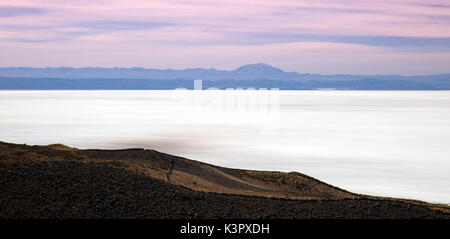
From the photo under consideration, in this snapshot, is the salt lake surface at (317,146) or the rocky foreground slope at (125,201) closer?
the rocky foreground slope at (125,201)

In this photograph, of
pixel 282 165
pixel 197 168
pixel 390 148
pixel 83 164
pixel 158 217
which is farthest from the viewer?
pixel 390 148

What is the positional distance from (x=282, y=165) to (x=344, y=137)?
11.2 meters

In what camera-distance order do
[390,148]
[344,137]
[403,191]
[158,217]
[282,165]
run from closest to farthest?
[158,217] < [403,191] < [282,165] < [390,148] < [344,137]

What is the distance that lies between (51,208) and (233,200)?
2.41m

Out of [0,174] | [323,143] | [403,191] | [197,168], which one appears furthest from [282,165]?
[0,174]

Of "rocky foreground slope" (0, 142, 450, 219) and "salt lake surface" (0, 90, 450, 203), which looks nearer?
"rocky foreground slope" (0, 142, 450, 219)

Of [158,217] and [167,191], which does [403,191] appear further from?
[158,217]

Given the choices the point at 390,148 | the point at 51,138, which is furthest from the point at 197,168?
the point at 51,138

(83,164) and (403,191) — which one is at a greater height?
(83,164)

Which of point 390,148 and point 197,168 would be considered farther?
point 390,148

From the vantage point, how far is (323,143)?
25750 mm

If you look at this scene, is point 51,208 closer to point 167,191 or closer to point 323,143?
point 167,191

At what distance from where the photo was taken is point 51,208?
7105mm

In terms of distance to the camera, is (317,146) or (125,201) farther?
(317,146)
